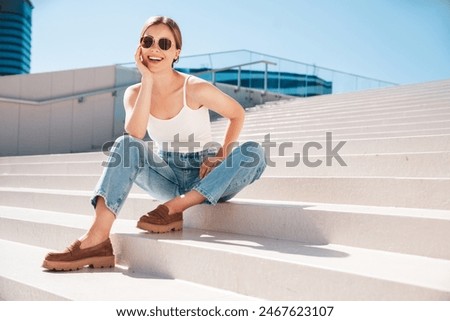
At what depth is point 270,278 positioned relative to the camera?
4.84 feet

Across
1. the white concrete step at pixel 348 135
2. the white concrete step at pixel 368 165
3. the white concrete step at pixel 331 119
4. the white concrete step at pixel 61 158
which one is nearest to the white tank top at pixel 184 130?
the white concrete step at pixel 368 165

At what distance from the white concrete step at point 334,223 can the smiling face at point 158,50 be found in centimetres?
78

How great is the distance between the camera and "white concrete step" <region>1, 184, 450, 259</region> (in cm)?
150

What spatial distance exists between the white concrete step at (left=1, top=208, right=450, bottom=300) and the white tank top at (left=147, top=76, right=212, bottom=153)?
46 centimetres

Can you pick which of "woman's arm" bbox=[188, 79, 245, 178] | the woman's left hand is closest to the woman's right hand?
"woman's arm" bbox=[188, 79, 245, 178]

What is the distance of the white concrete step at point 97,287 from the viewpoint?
59.7 inches

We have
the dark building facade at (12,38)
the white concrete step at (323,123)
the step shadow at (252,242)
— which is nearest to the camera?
the step shadow at (252,242)

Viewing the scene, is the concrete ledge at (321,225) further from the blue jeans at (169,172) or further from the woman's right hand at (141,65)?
the woman's right hand at (141,65)

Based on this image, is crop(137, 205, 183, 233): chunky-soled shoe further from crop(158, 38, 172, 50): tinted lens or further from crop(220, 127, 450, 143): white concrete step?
crop(220, 127, 450, 143): white concrete step

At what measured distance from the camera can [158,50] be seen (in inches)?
82.4

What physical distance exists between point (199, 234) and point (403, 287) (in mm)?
1073

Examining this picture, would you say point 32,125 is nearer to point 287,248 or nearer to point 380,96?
point 380,96

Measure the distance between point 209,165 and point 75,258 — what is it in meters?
0.75

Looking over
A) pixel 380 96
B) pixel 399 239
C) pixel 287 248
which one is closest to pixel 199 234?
pixel 287 248
